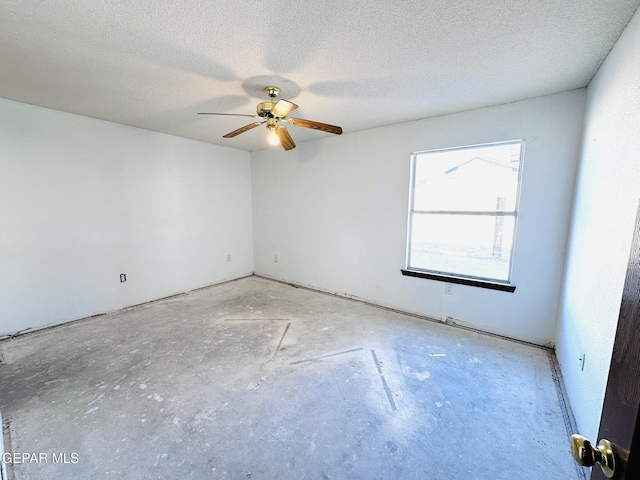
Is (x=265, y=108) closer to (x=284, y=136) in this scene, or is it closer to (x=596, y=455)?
(x=284, y=136)

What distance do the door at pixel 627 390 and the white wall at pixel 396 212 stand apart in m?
2.44

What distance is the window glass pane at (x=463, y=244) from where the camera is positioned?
9.04 feet

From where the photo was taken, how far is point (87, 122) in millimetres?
3055

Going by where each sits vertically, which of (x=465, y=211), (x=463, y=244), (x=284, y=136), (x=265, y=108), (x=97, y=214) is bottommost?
(x=463, y=244)

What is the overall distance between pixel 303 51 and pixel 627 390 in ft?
6.81

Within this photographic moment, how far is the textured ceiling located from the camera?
1.39 meters

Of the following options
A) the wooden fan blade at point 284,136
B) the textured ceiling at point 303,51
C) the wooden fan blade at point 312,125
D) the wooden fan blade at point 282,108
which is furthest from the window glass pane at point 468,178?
the wooden fan blade at point 282,108

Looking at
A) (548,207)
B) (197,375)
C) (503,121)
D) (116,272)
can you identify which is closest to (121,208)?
(116,272)

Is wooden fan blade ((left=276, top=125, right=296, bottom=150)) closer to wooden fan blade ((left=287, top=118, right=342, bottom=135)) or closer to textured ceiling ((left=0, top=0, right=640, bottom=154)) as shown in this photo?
wooden fan blade ((left=287, top=118, right=342, bottom=135))

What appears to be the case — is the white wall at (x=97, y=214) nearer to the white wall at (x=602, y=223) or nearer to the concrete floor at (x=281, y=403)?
the concrete floor at (x=281, y=403)

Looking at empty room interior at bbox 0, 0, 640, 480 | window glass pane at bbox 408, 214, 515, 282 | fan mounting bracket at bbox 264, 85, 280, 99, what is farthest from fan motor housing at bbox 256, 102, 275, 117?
window glass pane at bbox 408, 214, 515, 282

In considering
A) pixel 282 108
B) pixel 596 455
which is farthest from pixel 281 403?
pixel 282 108

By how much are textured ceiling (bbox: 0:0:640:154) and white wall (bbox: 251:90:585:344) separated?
34cm

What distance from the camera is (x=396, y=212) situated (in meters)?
3.37
